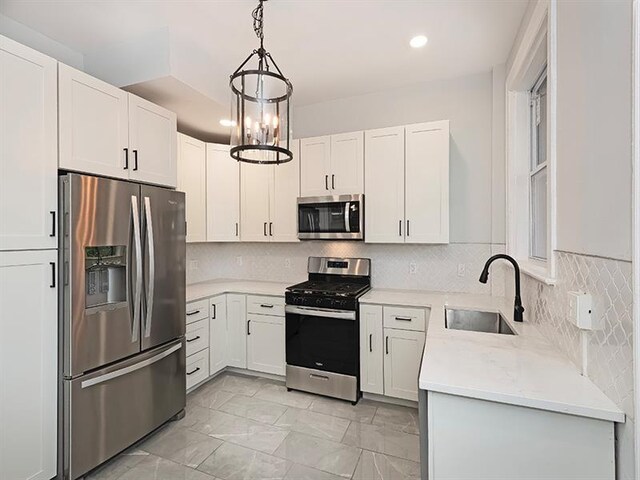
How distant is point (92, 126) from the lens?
2.01m

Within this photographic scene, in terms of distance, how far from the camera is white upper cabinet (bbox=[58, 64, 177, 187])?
6.17ft

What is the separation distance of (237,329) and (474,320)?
7.08ft

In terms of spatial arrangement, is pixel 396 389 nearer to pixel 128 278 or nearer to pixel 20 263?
pixel 128 278

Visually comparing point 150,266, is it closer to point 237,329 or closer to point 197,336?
point 197,336

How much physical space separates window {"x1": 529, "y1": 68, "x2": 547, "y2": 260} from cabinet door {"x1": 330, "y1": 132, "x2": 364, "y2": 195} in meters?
1.32

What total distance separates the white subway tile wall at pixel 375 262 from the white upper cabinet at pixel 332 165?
0.62m

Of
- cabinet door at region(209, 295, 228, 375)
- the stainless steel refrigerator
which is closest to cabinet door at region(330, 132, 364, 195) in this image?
the stainless steel refrigerator

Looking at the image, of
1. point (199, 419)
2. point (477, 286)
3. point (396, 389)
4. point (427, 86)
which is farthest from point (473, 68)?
point (199, 419)

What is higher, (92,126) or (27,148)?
(92,126)

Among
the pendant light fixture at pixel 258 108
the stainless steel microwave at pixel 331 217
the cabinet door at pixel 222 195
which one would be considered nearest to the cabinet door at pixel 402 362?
the stainless steel microwave at pixel 331 217

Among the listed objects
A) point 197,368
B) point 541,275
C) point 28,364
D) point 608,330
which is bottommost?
point 197,368

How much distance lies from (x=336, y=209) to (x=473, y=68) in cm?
169

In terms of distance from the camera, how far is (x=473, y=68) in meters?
2.83

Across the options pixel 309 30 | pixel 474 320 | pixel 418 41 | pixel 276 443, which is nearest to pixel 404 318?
pixel 474 320
